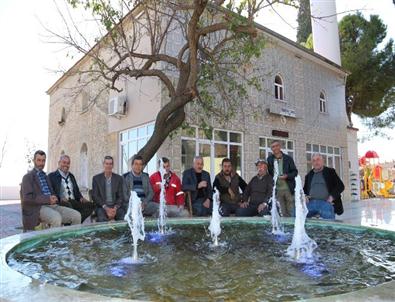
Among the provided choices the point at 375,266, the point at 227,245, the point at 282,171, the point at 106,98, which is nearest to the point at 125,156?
the point at 106,98

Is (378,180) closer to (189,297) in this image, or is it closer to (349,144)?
(349,144)

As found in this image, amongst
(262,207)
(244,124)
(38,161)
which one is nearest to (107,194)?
(38,161)

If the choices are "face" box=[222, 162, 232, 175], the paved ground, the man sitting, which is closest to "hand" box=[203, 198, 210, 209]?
the man sitting

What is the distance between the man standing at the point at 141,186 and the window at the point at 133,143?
5.06 m

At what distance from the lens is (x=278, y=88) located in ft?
52.5

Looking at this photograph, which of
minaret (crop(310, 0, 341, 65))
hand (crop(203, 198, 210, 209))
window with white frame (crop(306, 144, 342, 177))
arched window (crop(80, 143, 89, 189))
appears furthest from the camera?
minaret (crop(310, 0, 341, 65))

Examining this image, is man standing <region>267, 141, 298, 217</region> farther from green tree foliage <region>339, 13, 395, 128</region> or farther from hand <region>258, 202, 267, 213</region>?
green tree foliage <region>339, 13, 395, 128</region>

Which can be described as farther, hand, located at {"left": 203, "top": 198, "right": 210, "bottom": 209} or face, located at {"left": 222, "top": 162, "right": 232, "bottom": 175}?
face, located at {"left": 222, "top": 162, "right": 232, "bottom": 175}

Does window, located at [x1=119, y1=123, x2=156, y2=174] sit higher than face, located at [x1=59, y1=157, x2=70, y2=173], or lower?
higher

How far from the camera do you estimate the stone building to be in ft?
40.3

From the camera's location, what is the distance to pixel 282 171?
6945mm

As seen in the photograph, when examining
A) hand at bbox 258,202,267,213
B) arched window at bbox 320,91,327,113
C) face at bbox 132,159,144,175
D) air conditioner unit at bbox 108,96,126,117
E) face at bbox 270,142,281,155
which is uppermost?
arched window at bbox 320,91,327,113

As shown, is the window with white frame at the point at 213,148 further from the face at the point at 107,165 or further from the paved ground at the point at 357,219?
the face at the point at 107,165

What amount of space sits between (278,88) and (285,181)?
9802mm
